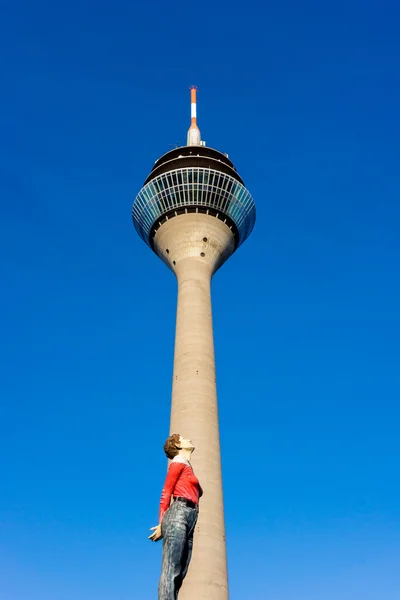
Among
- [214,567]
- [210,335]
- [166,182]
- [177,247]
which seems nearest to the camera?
[214,567]

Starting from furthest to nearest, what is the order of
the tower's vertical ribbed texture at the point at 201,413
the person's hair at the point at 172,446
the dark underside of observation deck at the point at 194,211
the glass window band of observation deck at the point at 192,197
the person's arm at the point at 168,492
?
1. the glass window band of observation deck at the point at 192,197
2. the dark underside of observation deck at the point at 194,211
3. the tower's vertical ribbed texture at the point at 201,413
4. the person's hair at the point at 172,446
5. the person's arm at the point at 168,492

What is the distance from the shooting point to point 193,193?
55969 mm

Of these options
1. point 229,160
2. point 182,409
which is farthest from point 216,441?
point 229,160

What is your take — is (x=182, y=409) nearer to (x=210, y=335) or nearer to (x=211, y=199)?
(x=210, y=335)

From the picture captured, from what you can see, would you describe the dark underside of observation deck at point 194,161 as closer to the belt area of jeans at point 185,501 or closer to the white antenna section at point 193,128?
the white antenna section at point 193,128

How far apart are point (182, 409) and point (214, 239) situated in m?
17.5

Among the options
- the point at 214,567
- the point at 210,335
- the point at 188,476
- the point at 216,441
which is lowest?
the point at 188,476

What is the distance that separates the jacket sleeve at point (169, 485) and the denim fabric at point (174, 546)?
0.30 ft

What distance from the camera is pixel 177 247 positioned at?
5428 centimetres

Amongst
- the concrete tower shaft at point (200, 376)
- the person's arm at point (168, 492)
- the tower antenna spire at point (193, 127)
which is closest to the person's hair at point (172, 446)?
the person's arm at point (168, 492)

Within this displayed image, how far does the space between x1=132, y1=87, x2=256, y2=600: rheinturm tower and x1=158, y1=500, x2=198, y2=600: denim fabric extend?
1208 inches

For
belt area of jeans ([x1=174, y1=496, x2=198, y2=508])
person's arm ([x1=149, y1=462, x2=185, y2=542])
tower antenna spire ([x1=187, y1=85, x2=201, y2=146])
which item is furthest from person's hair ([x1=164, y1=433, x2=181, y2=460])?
tower antenna spire ([x1=187, y1=85, x2=201, y2=146])

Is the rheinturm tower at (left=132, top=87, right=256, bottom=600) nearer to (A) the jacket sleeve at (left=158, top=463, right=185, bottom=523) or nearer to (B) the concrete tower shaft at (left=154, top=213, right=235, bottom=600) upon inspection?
(B) the concrete tower shaft at (left=154, top=213, right=235, bottom=600)

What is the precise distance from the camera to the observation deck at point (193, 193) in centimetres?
5619
